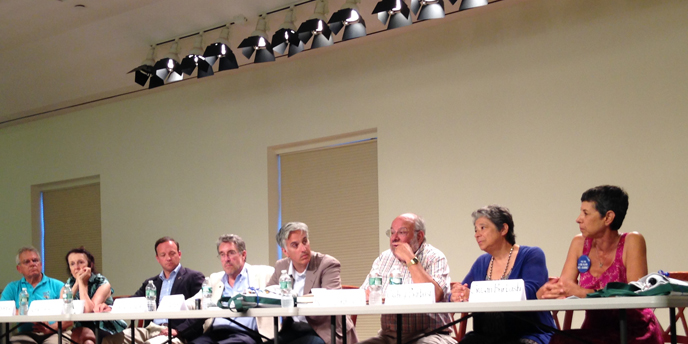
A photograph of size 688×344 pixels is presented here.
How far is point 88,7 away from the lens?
523 centimetres

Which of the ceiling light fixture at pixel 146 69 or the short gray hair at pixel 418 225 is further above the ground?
the ceiling light fixture at pixel 146 69

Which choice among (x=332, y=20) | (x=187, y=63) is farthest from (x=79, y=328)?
(x=332, y=20)

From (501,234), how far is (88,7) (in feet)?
12.1

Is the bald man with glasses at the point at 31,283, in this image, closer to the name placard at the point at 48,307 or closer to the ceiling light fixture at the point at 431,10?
the name placard at the point at 48,307

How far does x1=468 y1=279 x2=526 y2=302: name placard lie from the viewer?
2516 millimetres

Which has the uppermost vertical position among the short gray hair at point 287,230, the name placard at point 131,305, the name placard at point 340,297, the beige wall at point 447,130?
the beige wall at point 447,130

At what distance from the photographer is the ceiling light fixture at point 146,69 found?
5621 mm

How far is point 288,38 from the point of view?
16.3ft

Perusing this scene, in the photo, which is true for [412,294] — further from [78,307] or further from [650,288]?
[78,307]

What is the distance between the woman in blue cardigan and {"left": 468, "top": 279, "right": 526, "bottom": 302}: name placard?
0.19 metres

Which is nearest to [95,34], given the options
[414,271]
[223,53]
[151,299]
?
[223,53]

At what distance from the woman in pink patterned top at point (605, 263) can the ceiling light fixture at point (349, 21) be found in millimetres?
2275

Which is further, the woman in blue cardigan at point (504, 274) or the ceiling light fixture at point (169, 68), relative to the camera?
the ceiling light fixture at point (169, 68)

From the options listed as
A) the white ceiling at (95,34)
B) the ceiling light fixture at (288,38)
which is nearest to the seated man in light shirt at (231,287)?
the ceiling light fixture at (288,38)
